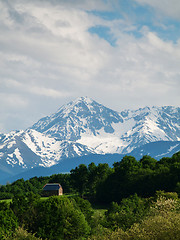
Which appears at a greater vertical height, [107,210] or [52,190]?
[52,190]

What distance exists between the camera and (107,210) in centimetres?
10881

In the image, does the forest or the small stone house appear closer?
the forest

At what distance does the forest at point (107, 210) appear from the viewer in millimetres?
46359

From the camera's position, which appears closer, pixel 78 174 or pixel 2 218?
pixel 2 218

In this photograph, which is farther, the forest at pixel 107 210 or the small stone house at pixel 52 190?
the small stone house at pixel 52 190

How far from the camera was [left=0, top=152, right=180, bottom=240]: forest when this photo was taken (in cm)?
4636

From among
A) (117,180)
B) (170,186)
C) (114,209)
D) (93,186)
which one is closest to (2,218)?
(114,209)

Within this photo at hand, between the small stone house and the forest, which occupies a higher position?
the small stone house

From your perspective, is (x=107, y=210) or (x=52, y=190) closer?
(x=107, y=210)

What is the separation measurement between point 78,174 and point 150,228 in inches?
5224

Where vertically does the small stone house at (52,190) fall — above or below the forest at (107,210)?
above

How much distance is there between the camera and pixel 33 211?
83250 mm

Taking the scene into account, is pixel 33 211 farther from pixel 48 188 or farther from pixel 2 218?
pixel 48 188

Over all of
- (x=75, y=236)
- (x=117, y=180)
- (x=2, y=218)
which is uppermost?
(x=117, y=180)
